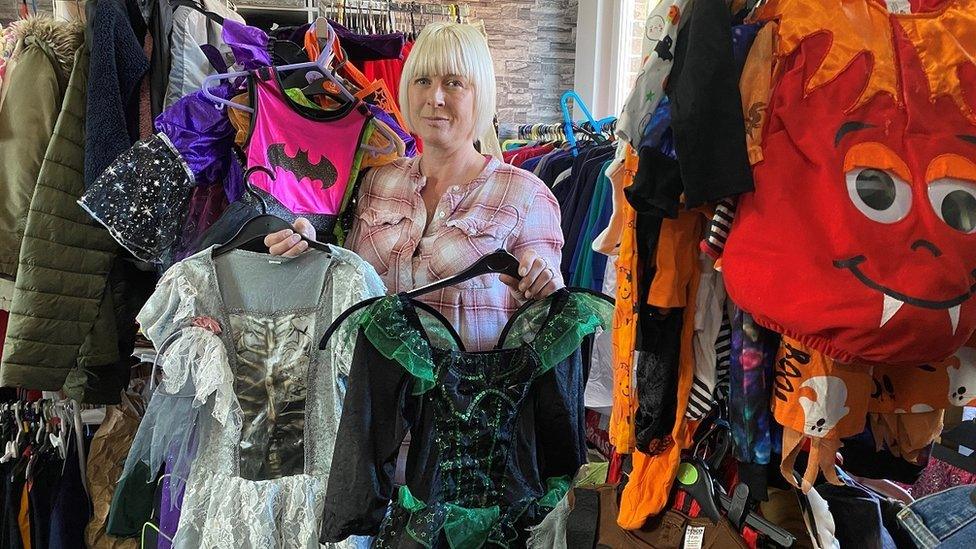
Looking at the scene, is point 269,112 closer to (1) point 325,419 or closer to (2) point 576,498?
(1) point 325,419

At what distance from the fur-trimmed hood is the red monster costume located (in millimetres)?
1717

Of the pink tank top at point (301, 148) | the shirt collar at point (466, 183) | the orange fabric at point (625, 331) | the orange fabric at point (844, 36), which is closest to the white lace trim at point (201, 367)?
the pink tank top at point (301, 148)

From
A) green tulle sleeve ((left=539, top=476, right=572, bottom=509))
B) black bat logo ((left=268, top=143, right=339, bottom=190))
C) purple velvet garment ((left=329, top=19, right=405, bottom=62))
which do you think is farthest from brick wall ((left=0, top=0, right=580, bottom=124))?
green tulle sleeve ((left=539, top=476, right=572, bottom=509))

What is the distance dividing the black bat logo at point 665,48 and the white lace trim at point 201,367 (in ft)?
3.08

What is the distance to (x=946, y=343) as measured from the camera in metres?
0.64

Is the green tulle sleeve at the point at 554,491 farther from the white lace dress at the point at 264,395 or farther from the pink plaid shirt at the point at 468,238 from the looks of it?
the white lace dress at the point at 264,395

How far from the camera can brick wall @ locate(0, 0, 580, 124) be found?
304 centimetres

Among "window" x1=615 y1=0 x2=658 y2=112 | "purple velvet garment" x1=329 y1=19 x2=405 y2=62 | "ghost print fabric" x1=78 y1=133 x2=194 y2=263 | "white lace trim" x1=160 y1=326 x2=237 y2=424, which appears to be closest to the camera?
"white lace trim" x1=160 y1=326 x2=237 y2=424

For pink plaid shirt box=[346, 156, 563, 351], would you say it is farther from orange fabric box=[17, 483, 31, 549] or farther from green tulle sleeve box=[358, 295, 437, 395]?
orange fabric box=[17, 483, 31, 549]

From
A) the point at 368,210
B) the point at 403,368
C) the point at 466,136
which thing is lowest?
the point at 403,368

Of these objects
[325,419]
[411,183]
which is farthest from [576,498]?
[411,183]

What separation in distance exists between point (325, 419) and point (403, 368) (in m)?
0.30

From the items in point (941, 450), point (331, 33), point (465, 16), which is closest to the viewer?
point (941, 450)

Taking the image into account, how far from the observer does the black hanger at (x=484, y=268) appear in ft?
3.54
